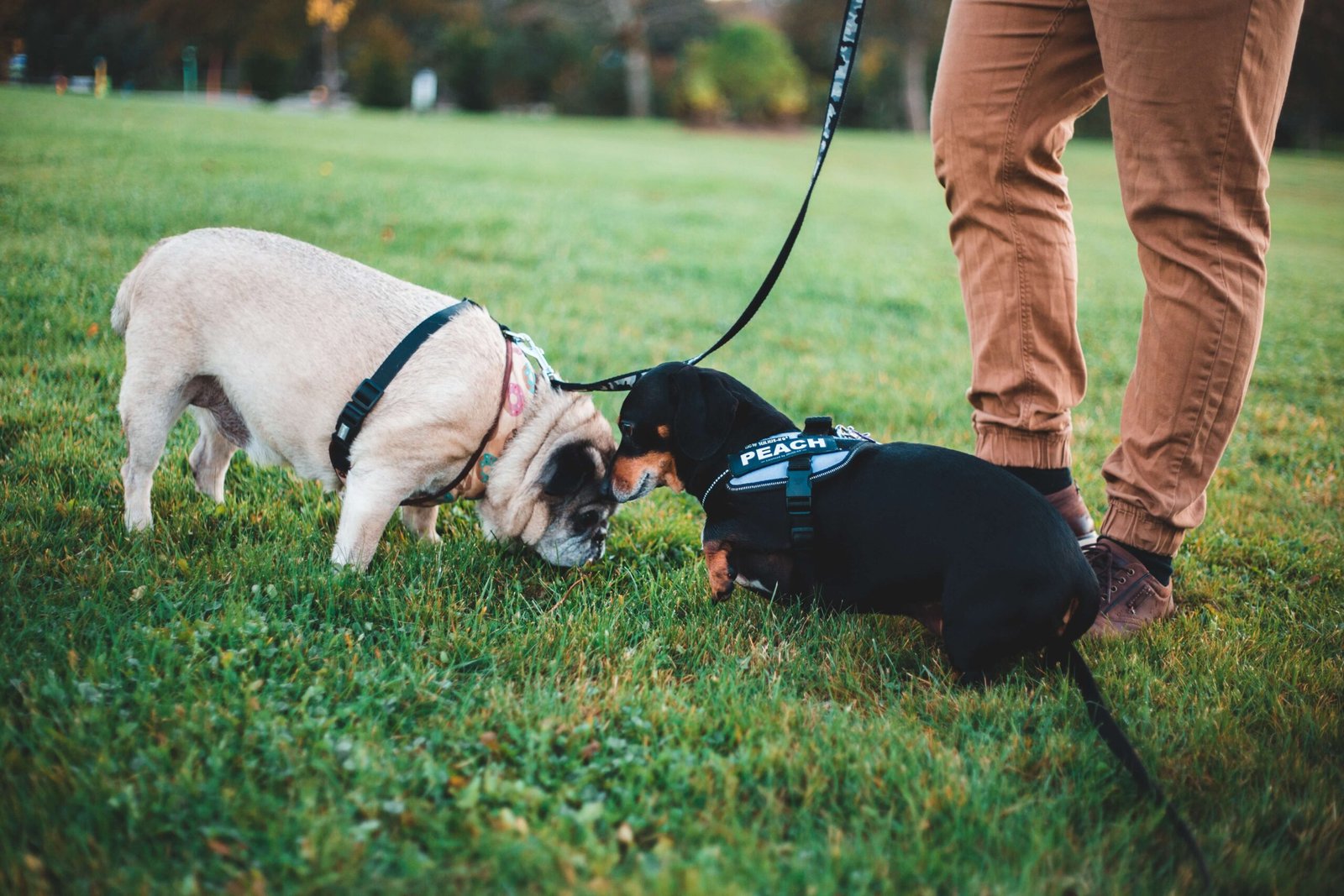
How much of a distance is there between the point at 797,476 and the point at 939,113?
152 cm

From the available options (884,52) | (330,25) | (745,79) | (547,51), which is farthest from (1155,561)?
(330,25)

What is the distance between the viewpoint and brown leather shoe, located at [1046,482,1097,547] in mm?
3469

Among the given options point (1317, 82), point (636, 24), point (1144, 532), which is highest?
point (636, 24)

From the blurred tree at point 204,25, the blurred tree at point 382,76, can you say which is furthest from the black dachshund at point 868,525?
the blurred tree at point 204,25

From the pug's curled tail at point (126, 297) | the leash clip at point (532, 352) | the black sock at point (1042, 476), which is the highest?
the pug's curled tail at point (126, 297)

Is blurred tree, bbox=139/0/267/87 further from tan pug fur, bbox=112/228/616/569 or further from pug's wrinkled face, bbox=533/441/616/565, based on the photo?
pug's wrinkled face, bbox=533/441/616/565

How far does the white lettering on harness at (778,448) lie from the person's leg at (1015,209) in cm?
81

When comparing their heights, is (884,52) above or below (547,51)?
above

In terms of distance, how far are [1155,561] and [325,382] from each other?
10.2 feet

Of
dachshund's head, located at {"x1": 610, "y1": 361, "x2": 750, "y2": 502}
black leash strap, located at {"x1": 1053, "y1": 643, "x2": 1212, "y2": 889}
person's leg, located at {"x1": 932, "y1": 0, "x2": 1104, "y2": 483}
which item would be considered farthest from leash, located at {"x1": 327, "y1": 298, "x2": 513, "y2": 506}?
black leash strap, located at {"x1": 1053, "y1": 643, "x2": 1212, "y2": 889}

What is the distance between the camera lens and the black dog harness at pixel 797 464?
3.11 metres

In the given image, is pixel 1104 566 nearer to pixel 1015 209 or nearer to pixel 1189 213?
pixel 1189 213

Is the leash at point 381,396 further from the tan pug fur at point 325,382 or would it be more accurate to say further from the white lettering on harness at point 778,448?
the white lettering on harness at point 778,448

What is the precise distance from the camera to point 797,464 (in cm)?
315
